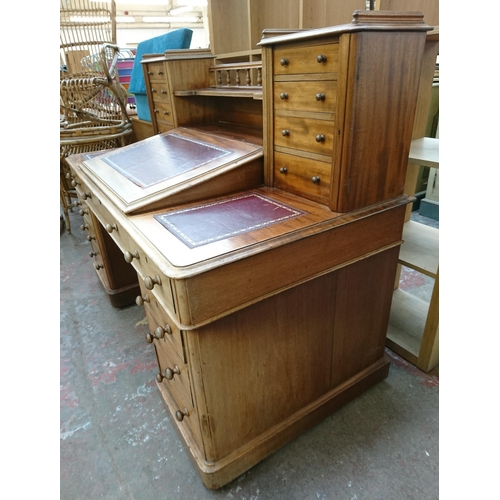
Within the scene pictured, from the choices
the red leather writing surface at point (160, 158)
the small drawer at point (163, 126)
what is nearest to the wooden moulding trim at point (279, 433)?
the red leather writing surface at point (160, 158)

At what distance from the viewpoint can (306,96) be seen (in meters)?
1.13

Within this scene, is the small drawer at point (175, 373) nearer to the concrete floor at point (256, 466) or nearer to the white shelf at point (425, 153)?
the concrete floor at point (256, 466)

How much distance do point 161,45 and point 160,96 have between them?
0.54m

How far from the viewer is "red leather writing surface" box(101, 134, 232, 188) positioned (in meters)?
1.42

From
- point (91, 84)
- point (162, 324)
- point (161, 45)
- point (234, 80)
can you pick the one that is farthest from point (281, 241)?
point (91, 84)

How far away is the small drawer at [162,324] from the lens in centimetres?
111

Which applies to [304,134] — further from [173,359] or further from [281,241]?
[173,359]

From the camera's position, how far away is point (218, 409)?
115 centimetres

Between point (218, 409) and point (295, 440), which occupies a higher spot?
point (218, 409)

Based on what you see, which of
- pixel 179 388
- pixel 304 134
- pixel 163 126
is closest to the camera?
pixel 304 134

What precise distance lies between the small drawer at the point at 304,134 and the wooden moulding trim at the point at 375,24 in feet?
0.76

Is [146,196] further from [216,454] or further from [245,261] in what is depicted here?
[216,454]

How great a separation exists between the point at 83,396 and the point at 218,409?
35.6 inches
